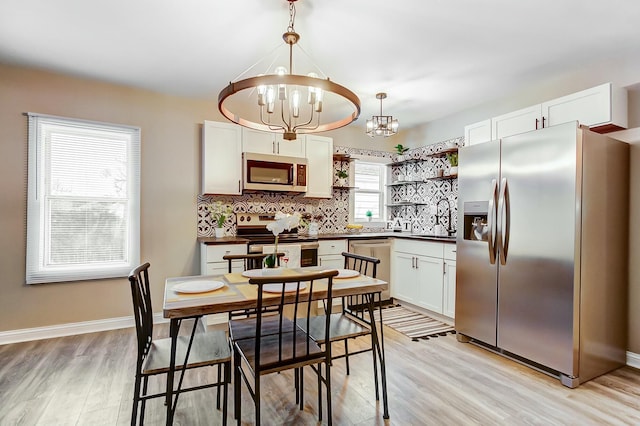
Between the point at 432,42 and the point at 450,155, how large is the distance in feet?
6.19

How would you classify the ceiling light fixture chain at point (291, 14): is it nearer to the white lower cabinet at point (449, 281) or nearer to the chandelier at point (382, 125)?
the chandelier at point (382, 125)

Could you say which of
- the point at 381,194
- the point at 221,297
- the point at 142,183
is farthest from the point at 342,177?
the point at 221,297

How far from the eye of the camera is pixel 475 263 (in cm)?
305

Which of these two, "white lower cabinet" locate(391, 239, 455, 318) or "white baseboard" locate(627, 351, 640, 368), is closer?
"white baseboard" locate(627, 351, 640, 368)

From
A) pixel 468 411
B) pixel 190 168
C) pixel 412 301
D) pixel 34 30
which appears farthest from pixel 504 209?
pixel 34 30

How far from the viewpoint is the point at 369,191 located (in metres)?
5.28

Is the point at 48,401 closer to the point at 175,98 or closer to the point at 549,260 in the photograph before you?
the point at 175,98

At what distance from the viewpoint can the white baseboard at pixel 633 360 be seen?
8.95ft

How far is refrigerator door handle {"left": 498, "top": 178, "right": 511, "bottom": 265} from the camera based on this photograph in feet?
9.01

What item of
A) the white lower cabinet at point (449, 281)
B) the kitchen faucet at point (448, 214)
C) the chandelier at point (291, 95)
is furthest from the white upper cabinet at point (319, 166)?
the white lower cabinet at point (449, 281)

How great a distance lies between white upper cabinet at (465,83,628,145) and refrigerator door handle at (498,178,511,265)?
0.91 m

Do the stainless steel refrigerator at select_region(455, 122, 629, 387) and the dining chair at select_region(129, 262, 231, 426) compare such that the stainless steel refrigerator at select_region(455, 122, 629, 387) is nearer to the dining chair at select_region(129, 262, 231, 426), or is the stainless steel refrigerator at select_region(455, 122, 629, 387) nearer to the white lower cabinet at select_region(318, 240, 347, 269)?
the white lower cabinet at select_region(318, 240, 347, 269)

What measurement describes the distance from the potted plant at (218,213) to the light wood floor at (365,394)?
5.14 feet

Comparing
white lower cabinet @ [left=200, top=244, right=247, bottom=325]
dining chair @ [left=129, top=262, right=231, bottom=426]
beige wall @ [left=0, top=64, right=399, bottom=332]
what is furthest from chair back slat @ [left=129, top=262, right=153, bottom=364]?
beige wall @ [left=0, top=64, right=399, bottom=332]
